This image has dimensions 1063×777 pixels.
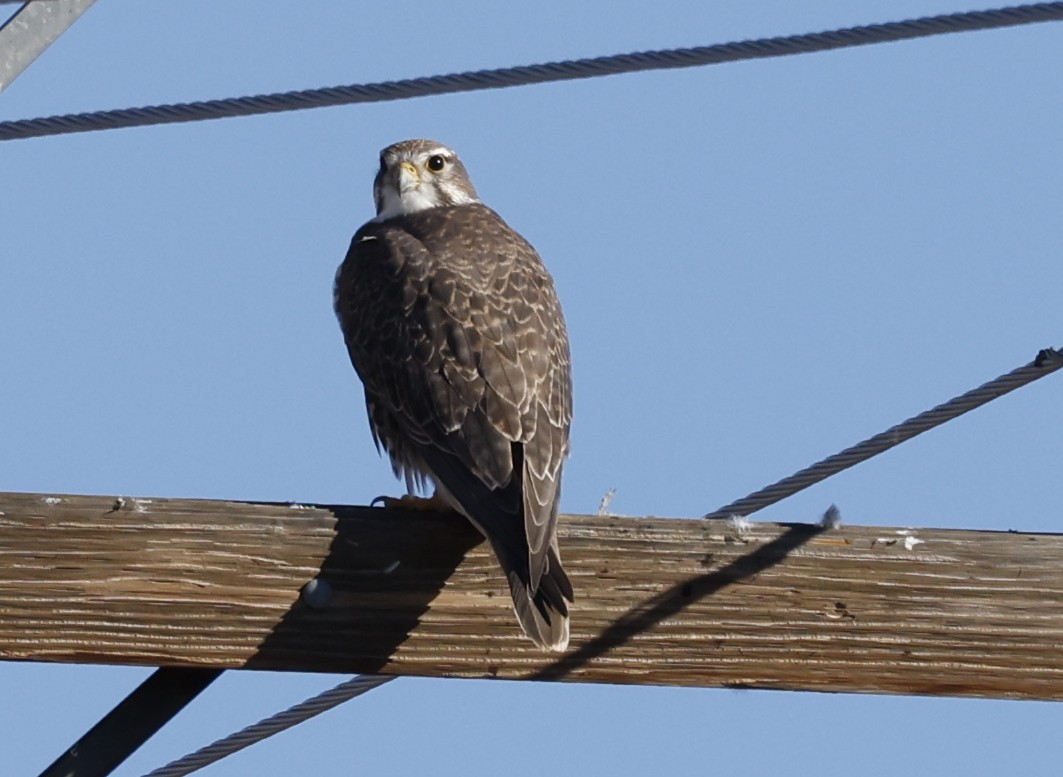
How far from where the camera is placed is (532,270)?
159 inches

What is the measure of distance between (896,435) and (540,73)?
0.92 metres

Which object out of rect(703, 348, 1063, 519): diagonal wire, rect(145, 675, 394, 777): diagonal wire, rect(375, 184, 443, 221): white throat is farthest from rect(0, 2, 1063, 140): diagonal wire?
rect(375, 184, 443, 221): white throat

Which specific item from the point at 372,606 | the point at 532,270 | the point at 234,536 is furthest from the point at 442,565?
the point at 532,270

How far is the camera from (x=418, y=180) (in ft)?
17.6

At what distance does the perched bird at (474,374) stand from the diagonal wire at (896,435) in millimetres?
363

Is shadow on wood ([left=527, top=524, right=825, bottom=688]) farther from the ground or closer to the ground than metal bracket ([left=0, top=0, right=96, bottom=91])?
closer to the ground

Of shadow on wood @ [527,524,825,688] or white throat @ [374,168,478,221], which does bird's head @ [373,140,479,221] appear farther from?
shadow on wood @ [527,524,825,688]

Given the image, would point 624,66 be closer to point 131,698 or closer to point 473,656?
point 473,656

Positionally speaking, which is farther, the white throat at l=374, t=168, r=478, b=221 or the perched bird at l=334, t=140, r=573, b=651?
the white throat at l=374, t=168, r=478, b=221

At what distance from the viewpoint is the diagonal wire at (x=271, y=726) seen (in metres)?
2.43

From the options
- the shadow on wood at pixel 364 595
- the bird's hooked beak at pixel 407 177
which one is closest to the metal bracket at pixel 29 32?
the shadow on wood at pixel 364 595

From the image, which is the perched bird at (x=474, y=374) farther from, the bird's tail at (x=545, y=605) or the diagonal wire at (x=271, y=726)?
the diagonal wire at (x=271, y=726)

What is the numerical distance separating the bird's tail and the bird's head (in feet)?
9.39

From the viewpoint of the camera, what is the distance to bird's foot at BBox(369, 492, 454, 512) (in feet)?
9.11
